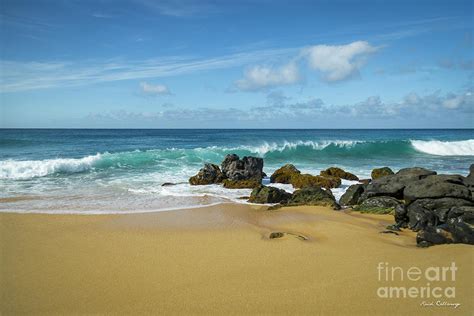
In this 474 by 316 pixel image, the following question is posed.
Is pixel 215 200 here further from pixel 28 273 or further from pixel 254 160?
pixel 28 273

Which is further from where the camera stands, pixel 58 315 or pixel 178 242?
pixel 178 242

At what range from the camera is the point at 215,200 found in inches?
438

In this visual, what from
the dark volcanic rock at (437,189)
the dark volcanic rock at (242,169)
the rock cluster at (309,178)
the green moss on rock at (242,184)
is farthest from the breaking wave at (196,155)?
the dark volcanic rock at (437,189)

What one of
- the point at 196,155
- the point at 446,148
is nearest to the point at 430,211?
the point at 196,155

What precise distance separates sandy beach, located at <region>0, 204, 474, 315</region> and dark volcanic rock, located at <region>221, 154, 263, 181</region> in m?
6.04

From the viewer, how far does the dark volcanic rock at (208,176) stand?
14.2m

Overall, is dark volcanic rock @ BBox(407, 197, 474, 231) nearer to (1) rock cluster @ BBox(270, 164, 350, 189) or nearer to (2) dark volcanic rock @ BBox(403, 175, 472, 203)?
(2) dark volcanic rock @ BBox(403, 175, 472, 203)

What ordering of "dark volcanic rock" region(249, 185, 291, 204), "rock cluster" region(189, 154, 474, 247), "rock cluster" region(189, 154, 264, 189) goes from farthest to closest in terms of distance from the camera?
"rock cluster" region(189, 154, 264, 189) < "dark volcanic rock" region(249, 185, 291, 204) < "rock cluster" region(189, 154, 474, 247)

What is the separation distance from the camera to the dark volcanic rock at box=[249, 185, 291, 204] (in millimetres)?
10703

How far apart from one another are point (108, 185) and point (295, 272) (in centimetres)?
1054

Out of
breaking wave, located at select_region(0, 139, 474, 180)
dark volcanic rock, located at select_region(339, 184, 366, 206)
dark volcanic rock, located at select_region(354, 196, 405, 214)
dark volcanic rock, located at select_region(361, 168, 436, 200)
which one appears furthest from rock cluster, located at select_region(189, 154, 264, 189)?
breaking wave, located at select_region(0, 139, 474, 180)

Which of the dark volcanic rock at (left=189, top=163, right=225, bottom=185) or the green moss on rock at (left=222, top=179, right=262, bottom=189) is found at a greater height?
the dark volcanic rock at (left=189, top=163, right=225, bottom=185)

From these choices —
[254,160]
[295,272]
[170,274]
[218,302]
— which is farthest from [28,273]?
[254,160]

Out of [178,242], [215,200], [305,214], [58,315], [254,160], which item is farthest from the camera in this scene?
[254,160]
